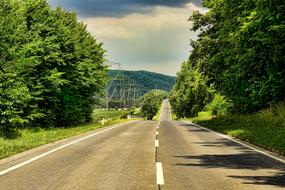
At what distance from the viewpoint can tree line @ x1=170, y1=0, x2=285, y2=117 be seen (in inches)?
736

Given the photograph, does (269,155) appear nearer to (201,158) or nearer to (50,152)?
(201,158)

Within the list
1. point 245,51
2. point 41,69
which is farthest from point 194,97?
point 245,51

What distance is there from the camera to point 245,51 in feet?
77.7

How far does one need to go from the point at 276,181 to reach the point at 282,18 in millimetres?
12285

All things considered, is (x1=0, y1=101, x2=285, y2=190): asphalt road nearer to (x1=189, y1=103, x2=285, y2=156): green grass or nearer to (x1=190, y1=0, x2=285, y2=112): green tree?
(x1=189, y1=103, x2=285, y2=156): green grass

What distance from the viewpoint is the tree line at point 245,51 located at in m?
18.7

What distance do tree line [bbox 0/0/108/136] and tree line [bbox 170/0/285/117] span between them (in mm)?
12079

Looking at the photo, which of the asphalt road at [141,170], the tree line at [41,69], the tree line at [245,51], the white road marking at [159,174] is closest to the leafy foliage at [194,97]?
the tree line at [41,69]

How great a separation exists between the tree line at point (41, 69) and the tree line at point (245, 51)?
12.1 metres

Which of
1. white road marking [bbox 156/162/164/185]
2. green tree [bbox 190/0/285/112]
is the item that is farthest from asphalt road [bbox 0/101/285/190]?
green tree [bbox 190/0/285/112]

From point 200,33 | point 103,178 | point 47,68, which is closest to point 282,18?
point 103,178

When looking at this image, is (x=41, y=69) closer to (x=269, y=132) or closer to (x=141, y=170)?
(x=269, y=132)

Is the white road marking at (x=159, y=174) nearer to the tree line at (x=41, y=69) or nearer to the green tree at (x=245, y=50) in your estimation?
the green tree at (x=245, y=50)

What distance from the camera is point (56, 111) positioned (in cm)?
3681
